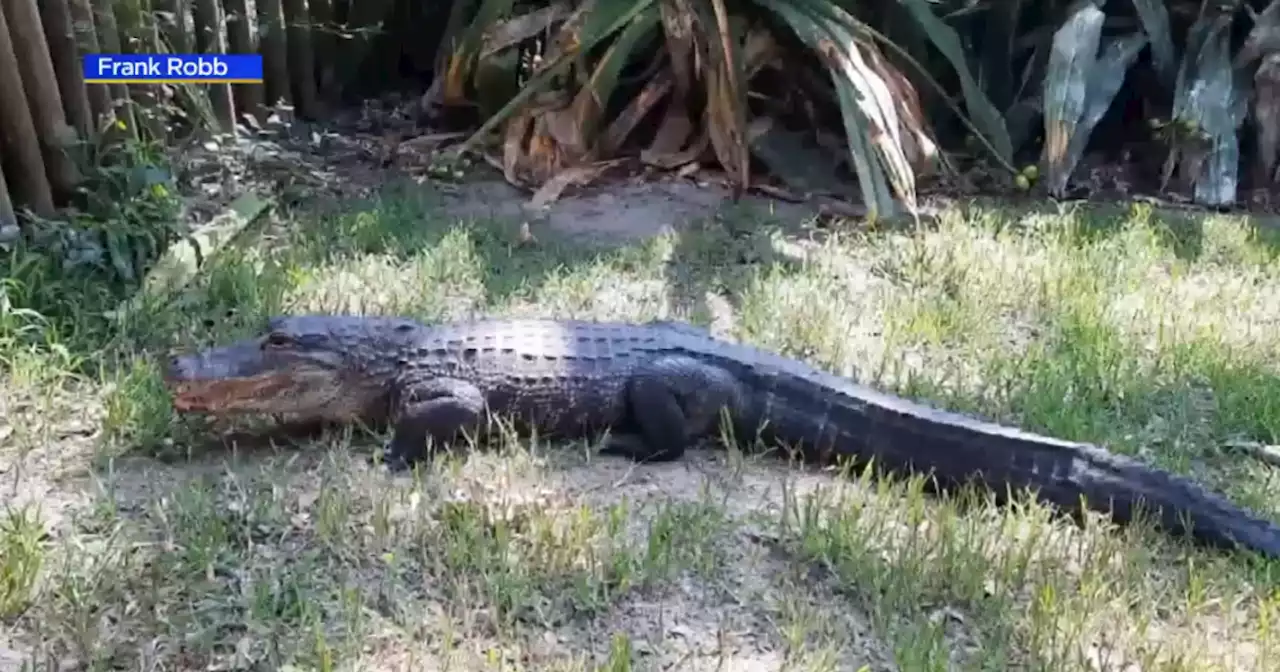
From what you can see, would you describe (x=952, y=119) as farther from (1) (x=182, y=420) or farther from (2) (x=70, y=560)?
(2) (x=70, y=560)

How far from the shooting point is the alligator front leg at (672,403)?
3.12m

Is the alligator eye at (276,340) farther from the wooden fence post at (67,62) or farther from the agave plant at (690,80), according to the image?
the agave plant at (690,80)

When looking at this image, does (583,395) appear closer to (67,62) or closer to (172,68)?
(67,62)

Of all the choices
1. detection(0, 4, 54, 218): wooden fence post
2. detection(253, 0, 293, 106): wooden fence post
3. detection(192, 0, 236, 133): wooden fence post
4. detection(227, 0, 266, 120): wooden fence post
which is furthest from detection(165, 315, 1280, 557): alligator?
detection(253, 0, 293, 106): wooden fence post

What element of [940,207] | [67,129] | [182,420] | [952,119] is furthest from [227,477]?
[952,119]

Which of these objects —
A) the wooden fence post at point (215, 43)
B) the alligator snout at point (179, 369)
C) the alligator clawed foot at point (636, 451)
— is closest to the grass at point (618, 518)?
the alligator clawed foot at point (636, 451)

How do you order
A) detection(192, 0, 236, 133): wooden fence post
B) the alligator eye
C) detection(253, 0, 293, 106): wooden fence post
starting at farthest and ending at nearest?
1. detection(253, 0, 293, 106): wooden fence post
2. detection(192, 0, 236, 133): wooden fence post
3. the alligator eye

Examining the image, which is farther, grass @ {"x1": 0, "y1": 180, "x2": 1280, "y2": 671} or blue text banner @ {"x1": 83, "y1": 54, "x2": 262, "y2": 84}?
blue text banner @ {"x1": 83, "y1": 54, "x2": 262, "y2": 84}

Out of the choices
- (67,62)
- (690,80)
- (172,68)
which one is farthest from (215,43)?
(690,80)

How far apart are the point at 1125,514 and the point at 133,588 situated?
78.1 inches

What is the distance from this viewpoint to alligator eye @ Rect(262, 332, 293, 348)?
308cm

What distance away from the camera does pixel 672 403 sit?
3.12 m

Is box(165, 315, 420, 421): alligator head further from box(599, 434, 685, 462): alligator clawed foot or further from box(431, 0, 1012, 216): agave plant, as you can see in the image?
box(431, 0, 1012, 216): agave plant

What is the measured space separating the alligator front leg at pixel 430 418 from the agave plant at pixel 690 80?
215 centimetres
